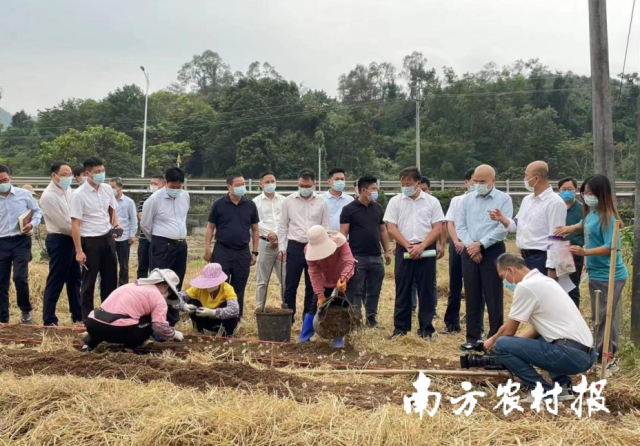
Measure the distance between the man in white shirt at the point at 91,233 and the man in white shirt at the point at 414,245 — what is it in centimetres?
341

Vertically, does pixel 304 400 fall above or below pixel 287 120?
below

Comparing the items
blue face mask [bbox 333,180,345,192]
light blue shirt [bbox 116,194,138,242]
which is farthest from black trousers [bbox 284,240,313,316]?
light blue shirt [bbox 116,194,138,242]

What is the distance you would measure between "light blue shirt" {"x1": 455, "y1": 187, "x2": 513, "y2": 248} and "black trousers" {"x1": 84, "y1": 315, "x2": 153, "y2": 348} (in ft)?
11.4

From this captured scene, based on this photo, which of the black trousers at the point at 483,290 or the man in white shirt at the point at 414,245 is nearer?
the black trousers at the point at 483,290

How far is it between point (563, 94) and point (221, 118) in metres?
30.4

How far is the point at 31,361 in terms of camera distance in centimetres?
536

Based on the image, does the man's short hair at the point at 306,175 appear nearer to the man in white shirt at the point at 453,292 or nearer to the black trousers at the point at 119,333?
the man in white shirt at the point at 453,292

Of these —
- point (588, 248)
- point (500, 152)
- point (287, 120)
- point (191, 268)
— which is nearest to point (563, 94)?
point (500, 152)

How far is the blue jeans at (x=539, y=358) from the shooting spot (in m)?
4.47

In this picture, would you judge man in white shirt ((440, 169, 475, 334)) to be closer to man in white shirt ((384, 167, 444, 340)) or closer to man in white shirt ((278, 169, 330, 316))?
man in white shirt ((384, 167, 444, 340))

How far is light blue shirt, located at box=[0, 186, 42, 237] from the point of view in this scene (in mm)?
8000

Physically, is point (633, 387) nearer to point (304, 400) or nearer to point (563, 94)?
point (304, 400)

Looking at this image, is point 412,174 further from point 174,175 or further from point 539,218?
point 174,175

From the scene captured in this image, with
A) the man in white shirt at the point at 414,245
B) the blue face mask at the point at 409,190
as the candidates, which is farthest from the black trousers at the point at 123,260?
the blue face mask at the point at 409,190
